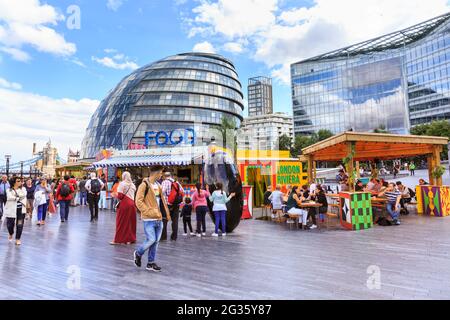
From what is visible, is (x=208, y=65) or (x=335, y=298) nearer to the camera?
(x=335, y=298)

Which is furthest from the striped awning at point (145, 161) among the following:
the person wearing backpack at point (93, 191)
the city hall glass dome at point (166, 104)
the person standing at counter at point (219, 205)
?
the city hall glass dome at point (166, 104)

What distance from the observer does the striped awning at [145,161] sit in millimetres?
19411

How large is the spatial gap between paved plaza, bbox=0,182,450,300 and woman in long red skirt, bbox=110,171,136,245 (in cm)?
37

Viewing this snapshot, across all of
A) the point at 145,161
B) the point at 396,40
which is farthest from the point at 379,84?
the point at 145,161

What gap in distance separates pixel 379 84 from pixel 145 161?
2833 inches

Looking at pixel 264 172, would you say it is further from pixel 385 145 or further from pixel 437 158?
pixel 437 158

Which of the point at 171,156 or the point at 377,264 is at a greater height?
the point at 171,156

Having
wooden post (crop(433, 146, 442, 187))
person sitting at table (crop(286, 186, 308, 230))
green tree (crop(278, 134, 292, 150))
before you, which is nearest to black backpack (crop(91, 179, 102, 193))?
person sitting at table (crop(286, 186, 308, 230))

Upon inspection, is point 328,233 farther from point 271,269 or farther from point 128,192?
point 128,192

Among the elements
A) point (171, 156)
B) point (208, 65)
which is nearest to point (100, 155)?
point (171, 156)

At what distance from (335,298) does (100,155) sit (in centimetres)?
2297

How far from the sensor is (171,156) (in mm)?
20953

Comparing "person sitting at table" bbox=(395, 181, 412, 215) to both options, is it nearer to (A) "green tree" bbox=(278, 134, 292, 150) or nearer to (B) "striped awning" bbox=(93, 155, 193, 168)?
(B) "striped awning" bbox=(93, 155, 193, 168)
